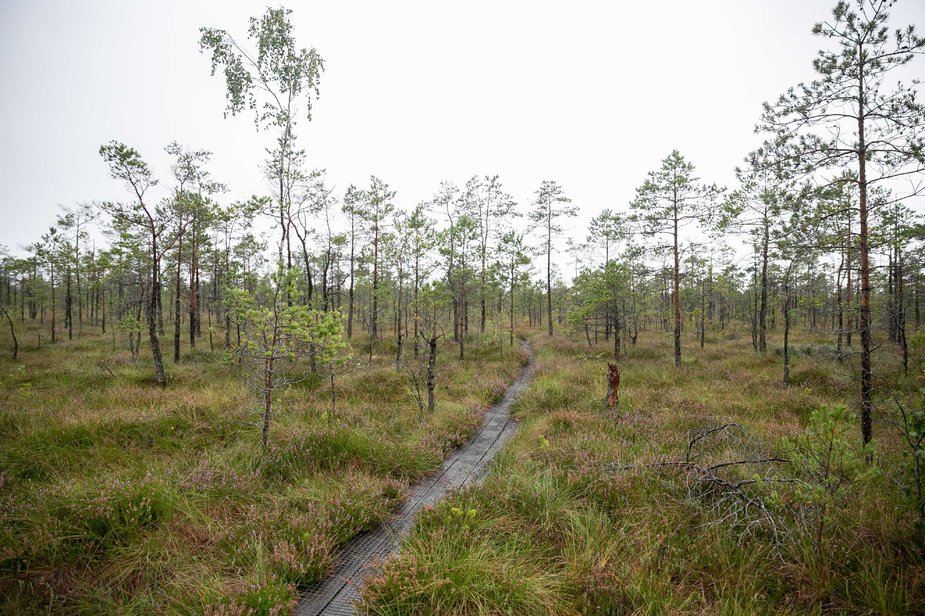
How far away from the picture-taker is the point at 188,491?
5.05m

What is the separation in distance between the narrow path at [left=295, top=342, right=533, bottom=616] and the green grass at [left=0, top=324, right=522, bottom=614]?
17cm

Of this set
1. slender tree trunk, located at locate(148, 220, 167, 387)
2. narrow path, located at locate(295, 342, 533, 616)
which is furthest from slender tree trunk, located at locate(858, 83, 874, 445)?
slender tree trunk, located at locate(148, 220, 167, 387)

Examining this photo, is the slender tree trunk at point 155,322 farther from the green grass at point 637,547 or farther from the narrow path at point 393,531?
the green grass at point 637,547

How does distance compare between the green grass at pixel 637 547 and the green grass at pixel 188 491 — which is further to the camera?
the green grass at pixel 188 491

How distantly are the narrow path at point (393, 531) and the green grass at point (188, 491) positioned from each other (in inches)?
6.9

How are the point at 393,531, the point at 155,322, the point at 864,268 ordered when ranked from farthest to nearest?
the point at 155,322, the point at 864,268, the point at 393,531

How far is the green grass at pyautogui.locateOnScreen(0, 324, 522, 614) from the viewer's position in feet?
11.6

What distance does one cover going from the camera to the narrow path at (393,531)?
11.6ft

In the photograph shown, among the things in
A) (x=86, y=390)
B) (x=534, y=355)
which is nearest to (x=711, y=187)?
(x=534, y=355)

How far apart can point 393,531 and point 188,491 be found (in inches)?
129

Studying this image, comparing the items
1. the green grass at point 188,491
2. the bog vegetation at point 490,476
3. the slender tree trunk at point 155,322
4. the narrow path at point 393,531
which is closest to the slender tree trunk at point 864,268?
the bog vegetation at point 490,476

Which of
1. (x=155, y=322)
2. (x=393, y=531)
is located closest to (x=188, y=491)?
(x=393, y=531)

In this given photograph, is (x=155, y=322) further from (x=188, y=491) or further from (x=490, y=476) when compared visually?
(x=490, y=476)

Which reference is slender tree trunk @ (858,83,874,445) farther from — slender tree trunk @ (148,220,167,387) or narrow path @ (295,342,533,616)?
slender tree trunk @ (148,220,167,387)
